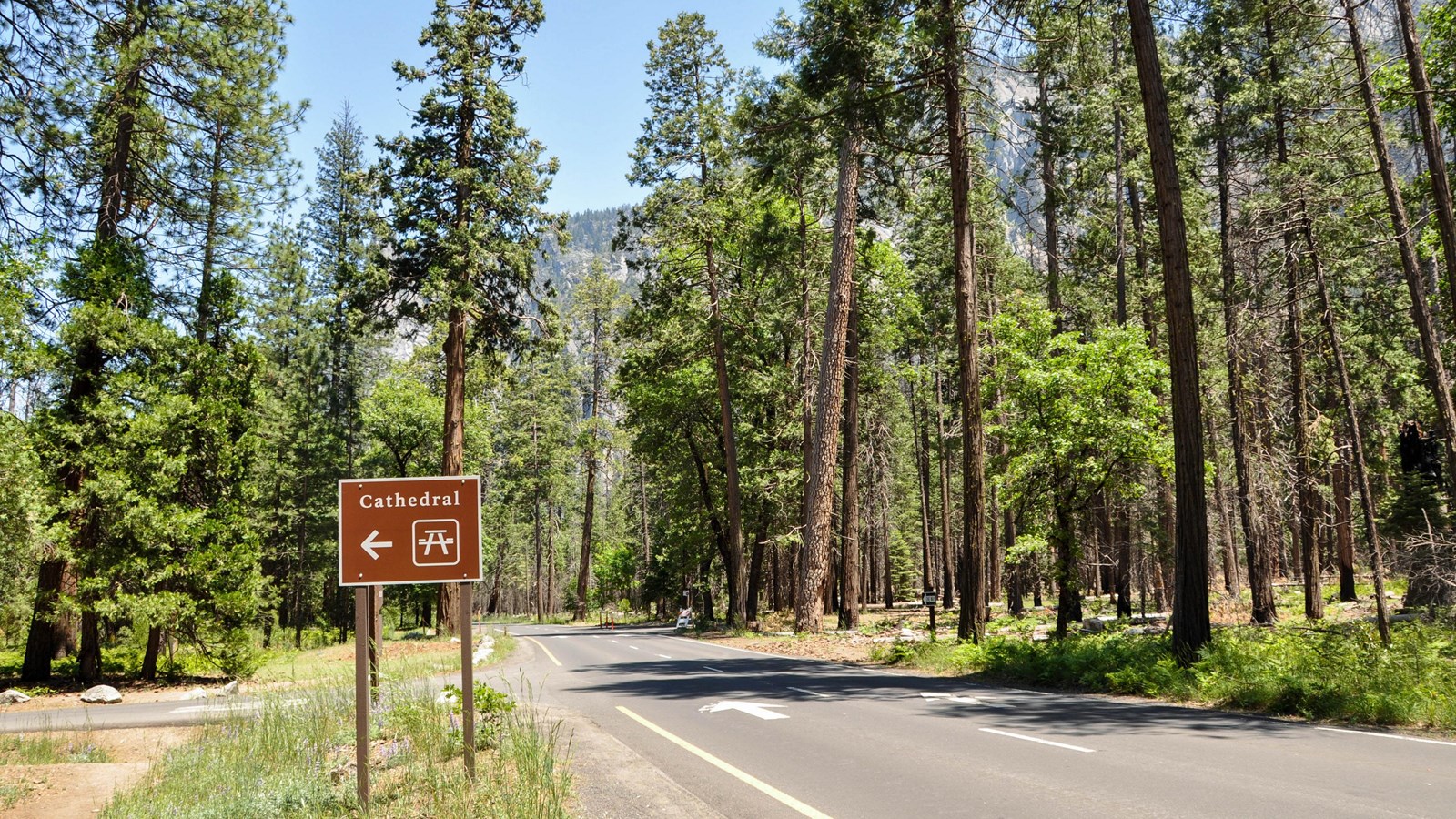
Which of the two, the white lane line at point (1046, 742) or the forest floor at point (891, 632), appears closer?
the white lane line at point (1046, 742)

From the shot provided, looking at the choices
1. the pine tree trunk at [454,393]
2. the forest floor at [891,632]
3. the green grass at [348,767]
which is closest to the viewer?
the green grass at [348,767]

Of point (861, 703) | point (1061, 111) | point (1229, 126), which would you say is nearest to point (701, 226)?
point (1061, 111)

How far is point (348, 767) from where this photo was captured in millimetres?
7680

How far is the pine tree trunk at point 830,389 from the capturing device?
22.7 meters

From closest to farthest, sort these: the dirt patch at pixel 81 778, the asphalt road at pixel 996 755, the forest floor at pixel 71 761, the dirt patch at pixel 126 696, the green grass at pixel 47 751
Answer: the asphalt road at pixel 996 755, the dirt patch at pixel 81 778, the forest floor at pixel 71 761, the green grass at pixel 47 751, the dirt patch at pixel 126 696

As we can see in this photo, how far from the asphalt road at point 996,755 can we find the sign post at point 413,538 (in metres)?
1.22

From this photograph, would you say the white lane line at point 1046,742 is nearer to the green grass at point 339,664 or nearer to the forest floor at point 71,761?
the green grass at point 339,664

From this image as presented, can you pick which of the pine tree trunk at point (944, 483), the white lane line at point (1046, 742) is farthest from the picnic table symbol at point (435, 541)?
the pine tree trunk at point (944, 483)

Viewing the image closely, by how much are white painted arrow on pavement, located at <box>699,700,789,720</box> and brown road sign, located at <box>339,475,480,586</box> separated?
558cm

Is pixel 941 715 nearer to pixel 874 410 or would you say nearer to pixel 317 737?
pixel 317 737

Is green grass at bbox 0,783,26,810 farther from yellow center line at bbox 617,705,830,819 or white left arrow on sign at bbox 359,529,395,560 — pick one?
yellow center line at bbox 617,705,830,819

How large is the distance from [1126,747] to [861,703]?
423cm

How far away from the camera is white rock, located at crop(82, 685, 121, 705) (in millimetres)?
17125

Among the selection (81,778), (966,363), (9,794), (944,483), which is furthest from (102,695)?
(944,483)
